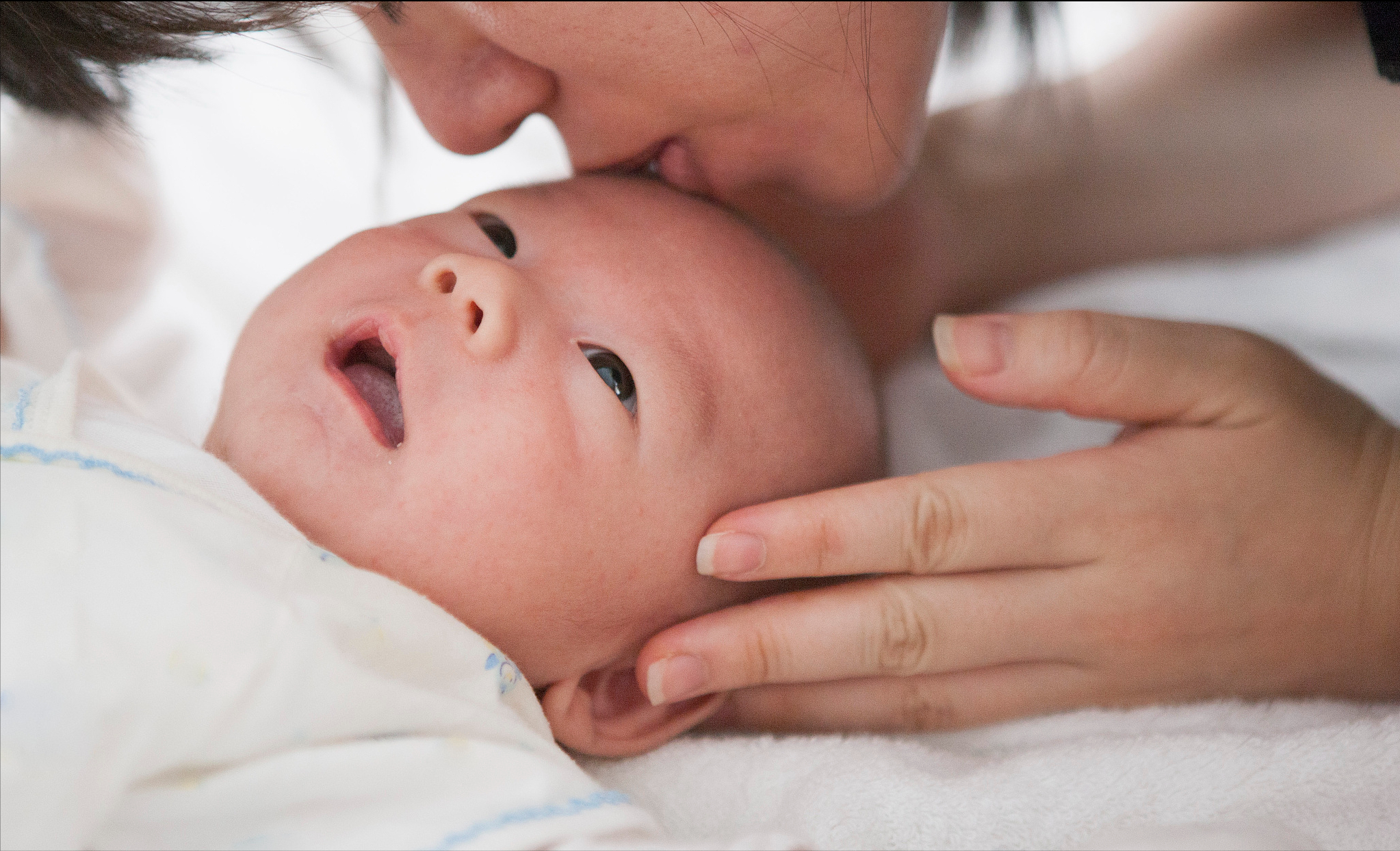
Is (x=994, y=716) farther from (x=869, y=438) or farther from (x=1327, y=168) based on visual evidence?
(x=1327, y=168)

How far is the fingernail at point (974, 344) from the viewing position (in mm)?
875

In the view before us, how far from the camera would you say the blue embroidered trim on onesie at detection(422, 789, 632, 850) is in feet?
1.95

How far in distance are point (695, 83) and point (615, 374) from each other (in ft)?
0.87

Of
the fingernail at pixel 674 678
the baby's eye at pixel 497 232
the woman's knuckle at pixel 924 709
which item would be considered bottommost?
the woman's knuckle at pixel 924 709

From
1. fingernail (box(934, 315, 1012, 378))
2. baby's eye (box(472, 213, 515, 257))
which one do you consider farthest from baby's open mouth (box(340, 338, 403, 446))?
fingernail (box(934, 315, 1012, 378))

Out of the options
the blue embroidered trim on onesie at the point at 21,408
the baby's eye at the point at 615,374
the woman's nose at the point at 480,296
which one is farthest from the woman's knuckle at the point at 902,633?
the blue embroidered trim on onesie at the point at 21,408

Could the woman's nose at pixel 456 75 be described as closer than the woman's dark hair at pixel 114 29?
No

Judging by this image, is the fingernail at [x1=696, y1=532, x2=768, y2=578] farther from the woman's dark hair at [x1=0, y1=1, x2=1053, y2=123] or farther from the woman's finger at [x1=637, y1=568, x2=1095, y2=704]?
the woman's dark hair at [x1=0, y1=1, x2=1053, y2=123]

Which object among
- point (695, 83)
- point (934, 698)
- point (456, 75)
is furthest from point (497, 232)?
point (934, 698)

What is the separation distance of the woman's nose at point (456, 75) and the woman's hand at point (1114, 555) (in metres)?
0.46

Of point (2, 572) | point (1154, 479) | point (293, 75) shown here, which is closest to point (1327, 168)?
point (1154, 479)

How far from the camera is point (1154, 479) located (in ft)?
2.90

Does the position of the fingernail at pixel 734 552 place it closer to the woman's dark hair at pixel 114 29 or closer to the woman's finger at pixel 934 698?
the woman's finger at pixel 934 698

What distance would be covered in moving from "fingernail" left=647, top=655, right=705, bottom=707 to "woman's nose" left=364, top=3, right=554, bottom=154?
553 millimetres
